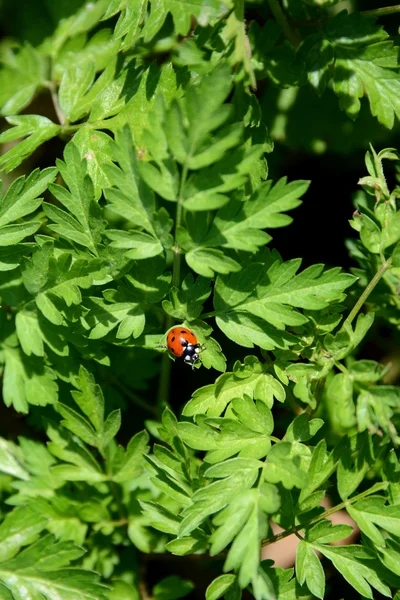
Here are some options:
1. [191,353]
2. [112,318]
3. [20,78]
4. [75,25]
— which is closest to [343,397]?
[191,353]

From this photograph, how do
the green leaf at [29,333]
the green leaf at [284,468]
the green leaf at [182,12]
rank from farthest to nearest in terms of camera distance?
the green leaf at [29,333] → the green leaf at [182,12] → the green leaf at [284,468]

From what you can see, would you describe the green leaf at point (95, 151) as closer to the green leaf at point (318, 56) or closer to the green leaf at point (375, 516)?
the green leaf at point (318, 56)

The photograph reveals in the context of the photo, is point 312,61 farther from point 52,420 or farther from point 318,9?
point 52,420

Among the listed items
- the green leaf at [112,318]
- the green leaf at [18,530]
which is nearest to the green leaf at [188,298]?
the green leaf at [112,318]

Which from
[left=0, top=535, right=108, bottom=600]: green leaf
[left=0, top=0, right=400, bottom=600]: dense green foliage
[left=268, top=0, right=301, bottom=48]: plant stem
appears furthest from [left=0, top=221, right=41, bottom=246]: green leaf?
[left=268, top=0, right=301, bottom=48]: plant stem

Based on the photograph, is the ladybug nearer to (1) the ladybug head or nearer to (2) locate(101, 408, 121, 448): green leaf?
(1) the ladybug head

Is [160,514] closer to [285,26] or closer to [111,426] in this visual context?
[111,426]

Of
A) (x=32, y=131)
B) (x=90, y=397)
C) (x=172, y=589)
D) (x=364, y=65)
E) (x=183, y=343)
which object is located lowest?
(x=172, y=589)
